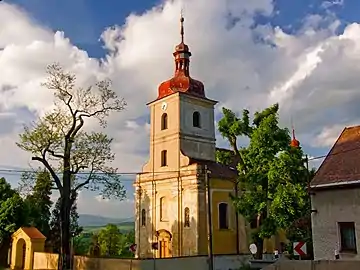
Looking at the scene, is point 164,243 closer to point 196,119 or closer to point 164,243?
point 164,243

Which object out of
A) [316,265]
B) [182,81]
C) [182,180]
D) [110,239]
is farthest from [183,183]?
[110,239]

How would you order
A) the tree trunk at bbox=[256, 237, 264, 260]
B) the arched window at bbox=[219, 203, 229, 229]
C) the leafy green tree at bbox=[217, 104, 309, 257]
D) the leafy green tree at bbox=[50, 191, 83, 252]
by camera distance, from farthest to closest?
the leafy green tree at bbox=[50, 191, 83, 252]
the arched window at bbox=[219, 203, 229, 229]
the tree trunk at bbox=[256, 237, 264, 260]
the leafy green tree at bbox=[217, 104, 309, 257]

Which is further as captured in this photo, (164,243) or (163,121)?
(163,121)

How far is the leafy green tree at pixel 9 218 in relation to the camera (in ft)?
108

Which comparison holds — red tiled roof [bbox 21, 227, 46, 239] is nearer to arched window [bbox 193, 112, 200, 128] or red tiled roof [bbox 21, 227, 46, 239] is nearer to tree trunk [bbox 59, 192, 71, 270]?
tree trunk [bbox 59, 192, 71, 270]

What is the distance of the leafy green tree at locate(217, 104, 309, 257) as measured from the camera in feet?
77.5

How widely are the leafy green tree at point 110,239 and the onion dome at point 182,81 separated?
25.9 metres

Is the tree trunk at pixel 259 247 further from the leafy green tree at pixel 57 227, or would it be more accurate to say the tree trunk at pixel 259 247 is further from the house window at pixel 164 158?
the leafy green tree at pixel 57 227

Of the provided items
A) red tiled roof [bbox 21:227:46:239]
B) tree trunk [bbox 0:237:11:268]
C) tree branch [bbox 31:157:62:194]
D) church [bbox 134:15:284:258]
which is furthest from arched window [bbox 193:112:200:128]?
tree trunk [bbox 0:237:11:268]

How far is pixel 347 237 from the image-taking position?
17.0 m

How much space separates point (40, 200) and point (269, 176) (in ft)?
93.3

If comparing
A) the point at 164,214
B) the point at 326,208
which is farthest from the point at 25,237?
the point at 326,208

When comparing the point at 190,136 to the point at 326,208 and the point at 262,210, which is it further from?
the point at 326,208

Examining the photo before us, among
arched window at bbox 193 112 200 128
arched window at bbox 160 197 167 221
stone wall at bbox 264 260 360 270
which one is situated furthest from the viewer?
arched window at bbox 193 112 200 128
